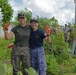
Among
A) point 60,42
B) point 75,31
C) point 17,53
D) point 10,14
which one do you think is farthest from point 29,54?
point 10,14

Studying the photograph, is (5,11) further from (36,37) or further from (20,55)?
(36,37)

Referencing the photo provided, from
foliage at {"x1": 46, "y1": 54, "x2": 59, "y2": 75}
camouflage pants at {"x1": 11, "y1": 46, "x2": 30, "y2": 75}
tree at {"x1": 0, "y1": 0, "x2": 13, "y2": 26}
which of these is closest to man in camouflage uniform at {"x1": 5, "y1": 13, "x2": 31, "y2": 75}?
camouflage pants at {"x1": 11, "y1": 46, "x2": 30, "y2": 75}

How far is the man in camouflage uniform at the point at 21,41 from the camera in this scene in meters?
4.95

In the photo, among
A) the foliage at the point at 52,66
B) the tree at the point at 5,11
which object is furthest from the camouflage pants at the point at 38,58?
the tree at the point at 5,11

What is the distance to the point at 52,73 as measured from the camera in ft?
24.0

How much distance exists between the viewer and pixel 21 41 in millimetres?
5117

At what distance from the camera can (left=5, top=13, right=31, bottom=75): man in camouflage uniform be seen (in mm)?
4945

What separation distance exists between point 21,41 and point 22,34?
17 cm

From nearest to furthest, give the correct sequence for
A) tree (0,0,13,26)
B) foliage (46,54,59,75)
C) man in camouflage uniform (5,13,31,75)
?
1. man in camouflage uniform (5,13,31,75)
2. foliage (46,54,59,75)
3. tree (0,0,13,26)

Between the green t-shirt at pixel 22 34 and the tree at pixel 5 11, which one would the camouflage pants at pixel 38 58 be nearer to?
the green t-shirt at pixel 22 34

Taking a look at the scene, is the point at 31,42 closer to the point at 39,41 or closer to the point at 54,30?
the point at 39,41

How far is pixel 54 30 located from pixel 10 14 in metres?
35.3

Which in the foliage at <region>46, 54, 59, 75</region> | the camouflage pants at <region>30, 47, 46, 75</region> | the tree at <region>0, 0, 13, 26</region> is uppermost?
the tree at <region>0, 0, 13, 26</region>

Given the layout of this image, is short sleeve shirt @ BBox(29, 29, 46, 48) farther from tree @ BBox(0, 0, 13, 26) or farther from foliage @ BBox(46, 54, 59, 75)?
tree @ BBox(0, 0, 13, 26)
